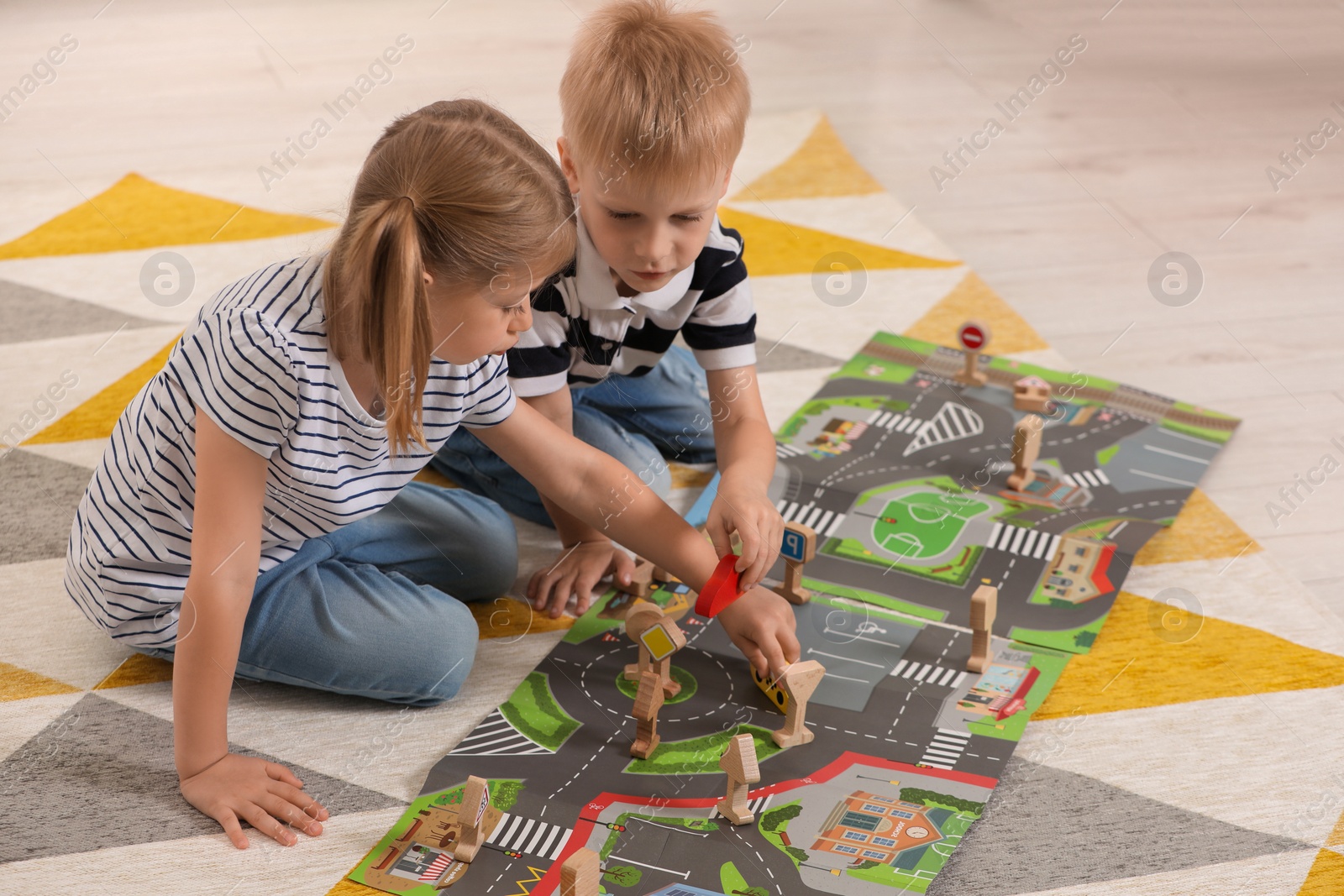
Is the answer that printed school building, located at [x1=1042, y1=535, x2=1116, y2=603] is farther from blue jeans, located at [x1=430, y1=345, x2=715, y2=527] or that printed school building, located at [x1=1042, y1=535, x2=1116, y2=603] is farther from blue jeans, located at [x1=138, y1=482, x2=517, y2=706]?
blue jeans, located at [x1=138, y1=482, x2=517, y2=706]

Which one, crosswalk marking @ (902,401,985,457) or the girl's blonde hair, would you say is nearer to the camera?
the girl's blonde hair

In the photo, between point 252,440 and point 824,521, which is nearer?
point 252,440

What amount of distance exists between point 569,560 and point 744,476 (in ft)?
0.69

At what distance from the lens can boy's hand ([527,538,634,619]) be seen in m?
1.11

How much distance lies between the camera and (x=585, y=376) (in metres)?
Result: 1.16

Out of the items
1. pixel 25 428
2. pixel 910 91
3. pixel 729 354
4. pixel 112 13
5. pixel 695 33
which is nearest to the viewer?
pixel 695 33

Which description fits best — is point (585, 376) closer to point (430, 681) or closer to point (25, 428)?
point (430, 681)

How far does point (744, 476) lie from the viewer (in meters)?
1.02

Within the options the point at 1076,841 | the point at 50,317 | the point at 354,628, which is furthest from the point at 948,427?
the point at 50,317

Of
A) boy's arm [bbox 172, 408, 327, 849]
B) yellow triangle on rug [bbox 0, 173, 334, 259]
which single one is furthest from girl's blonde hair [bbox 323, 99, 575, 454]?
yellow triangle on rug [bbox 0, 173, 334, 259]

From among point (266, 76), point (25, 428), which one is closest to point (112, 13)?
point (266, 76)

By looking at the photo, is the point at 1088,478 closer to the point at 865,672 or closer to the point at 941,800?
the point at 865,672

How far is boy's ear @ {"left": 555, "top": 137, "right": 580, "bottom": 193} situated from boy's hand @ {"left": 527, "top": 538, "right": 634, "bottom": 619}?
321mm

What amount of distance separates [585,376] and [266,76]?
4.78 feet
